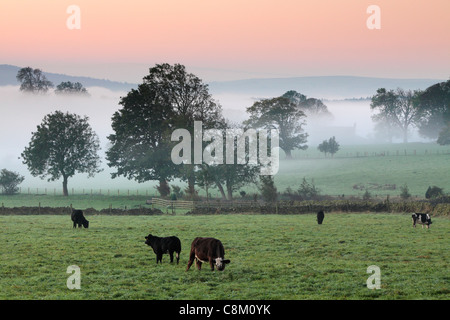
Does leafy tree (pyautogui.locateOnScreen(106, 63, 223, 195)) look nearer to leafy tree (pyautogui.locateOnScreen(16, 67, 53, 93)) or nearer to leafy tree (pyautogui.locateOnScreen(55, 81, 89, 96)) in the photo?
leafy tree (pyautogui.locateOnScreen(55, 81, 89, 96))

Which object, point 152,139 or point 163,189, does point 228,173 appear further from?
point 152,139

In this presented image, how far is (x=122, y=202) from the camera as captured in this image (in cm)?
7112

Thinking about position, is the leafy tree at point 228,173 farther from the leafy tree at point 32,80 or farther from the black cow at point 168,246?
the leafy tree at point 32,80

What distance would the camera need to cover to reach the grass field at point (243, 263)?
17234 mm

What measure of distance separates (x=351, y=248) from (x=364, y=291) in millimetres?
9975

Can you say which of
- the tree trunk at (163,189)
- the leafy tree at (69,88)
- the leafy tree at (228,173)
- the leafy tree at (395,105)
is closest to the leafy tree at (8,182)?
the tree trunk at (163,189)

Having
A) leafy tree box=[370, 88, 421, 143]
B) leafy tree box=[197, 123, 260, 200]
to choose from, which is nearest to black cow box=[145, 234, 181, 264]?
leafy tree box=[197, 123, 260, 200]

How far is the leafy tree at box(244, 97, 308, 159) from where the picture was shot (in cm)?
10531

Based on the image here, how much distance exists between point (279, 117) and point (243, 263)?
86790 millimetres

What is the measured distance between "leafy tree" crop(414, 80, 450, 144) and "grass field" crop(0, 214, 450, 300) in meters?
Answer: 88.6

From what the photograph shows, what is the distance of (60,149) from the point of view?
275 ft
